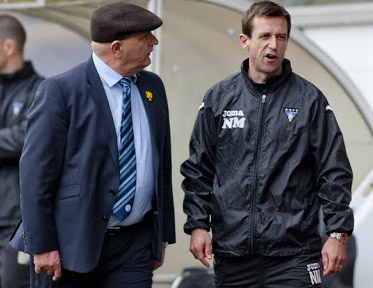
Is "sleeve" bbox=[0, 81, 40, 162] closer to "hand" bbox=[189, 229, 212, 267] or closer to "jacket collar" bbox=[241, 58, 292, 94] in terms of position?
"hand" bbox=[189, 229, 212, 267]

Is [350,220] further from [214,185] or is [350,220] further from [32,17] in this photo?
[32,17]

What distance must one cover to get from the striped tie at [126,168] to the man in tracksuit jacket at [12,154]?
2.19 meters

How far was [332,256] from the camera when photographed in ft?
16.2

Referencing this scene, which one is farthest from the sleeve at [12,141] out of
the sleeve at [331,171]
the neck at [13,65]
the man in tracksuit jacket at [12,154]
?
the sleeve at [331,171]

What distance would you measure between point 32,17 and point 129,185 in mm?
3348

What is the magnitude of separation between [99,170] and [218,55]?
2.81m

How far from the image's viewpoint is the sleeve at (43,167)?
486 centimetres

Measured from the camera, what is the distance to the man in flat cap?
192 inches

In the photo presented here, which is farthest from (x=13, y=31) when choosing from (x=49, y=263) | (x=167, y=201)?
(x=49, y=263)

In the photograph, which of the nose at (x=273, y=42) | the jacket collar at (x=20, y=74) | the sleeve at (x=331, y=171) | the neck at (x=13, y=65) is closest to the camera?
the sleeve at (x=331, y=171)

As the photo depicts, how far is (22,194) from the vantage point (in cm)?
492

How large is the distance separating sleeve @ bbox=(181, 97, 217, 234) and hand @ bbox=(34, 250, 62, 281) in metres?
0.68

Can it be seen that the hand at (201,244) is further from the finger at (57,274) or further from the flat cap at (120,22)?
the flat cap at (120,22)

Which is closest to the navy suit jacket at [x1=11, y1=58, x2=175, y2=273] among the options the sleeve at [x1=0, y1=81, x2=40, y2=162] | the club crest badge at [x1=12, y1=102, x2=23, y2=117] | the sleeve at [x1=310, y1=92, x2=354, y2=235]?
the sleeve at [x1=310, y1=92, x2=354, y2=235]
